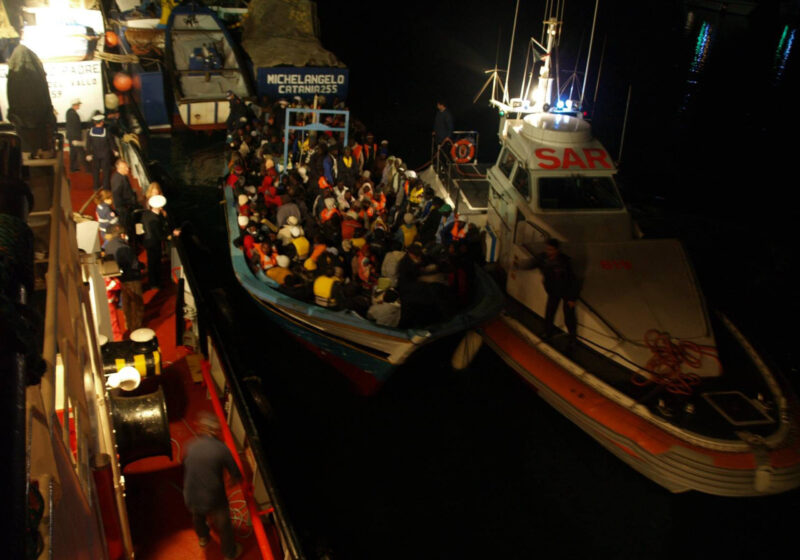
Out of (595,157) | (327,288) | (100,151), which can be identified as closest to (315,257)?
(327,288)

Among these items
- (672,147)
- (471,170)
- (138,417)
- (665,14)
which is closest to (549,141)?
(471,170)

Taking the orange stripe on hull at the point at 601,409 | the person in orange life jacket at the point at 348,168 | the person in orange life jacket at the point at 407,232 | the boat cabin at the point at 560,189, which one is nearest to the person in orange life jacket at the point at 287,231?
the person in orange life jacket at the point at 407,232

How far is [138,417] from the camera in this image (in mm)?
5812

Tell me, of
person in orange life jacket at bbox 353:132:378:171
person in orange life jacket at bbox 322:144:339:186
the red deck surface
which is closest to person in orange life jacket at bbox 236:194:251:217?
person in orange life jacket at bbox 322:144:339:186

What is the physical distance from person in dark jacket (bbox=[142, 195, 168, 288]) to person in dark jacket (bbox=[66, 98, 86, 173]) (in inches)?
146

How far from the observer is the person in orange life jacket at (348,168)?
35.7 ft

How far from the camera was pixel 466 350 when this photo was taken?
9.09 meters

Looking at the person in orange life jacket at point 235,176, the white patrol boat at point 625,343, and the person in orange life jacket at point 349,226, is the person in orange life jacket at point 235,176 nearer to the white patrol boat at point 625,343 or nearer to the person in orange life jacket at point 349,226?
the person in orange life jacket at point 349,226

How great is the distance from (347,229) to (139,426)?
13.7 ft

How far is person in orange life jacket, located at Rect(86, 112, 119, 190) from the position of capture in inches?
427

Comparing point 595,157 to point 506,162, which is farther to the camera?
point 506,162

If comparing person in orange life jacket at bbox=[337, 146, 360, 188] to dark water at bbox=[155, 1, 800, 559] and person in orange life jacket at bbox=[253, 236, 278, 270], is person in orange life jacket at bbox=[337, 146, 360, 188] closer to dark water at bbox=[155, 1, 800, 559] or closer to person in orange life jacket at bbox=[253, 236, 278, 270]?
person in orange life jacket at bbox=[253, 236, 278, 270]

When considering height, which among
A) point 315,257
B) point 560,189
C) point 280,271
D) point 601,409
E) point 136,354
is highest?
point 560,189

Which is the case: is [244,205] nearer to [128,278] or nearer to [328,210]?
[328,210]
